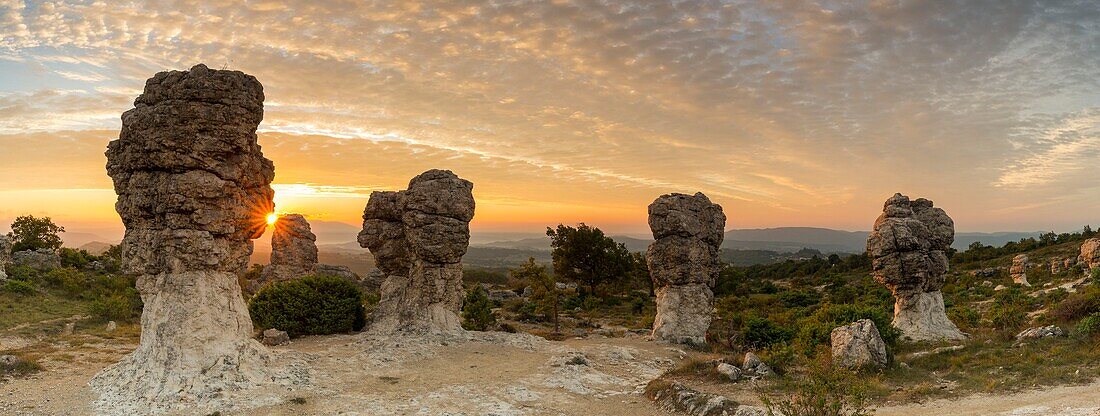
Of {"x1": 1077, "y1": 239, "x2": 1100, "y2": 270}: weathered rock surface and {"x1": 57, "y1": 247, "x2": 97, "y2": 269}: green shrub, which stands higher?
{"x1": 1077, "y1": 239, "x2": 1100, "y2": 270}: weathered rock surface

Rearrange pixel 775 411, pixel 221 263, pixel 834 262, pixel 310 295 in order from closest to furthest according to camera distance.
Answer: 1. pixel 775 411
2. pixel 221 263
3. pixel 310 295
4. pixel 834 262

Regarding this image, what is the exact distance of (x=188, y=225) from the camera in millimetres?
15820

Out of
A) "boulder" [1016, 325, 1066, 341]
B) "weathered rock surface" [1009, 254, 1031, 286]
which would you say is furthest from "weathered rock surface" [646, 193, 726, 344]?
"weathered rock surface" [1009, 254, 1031, 286]

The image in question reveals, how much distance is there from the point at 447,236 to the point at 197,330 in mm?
10873

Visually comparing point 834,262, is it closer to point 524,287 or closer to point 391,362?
point 524,287

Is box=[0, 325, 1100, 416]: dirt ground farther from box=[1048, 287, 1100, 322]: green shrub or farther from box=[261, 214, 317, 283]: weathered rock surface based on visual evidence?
box=[261, 214, 317, 283]: weathered rock surface

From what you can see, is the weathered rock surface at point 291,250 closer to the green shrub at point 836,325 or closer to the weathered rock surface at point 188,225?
the weathered rock surface at point 188,225

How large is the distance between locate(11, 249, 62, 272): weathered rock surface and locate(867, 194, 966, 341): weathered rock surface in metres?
49.4

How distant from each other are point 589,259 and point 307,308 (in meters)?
29.4

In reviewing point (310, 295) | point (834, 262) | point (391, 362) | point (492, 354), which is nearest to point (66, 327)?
point (310, 295)

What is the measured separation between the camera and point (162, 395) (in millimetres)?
13828

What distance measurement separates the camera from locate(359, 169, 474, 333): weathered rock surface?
79.9 ft

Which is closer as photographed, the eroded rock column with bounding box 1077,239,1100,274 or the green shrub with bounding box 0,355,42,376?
the green shrub with bounding box 0,355,42,376

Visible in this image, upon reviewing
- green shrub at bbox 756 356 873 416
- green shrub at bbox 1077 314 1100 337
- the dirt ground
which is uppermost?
green shrub at bbox 1077 314 1100 337
